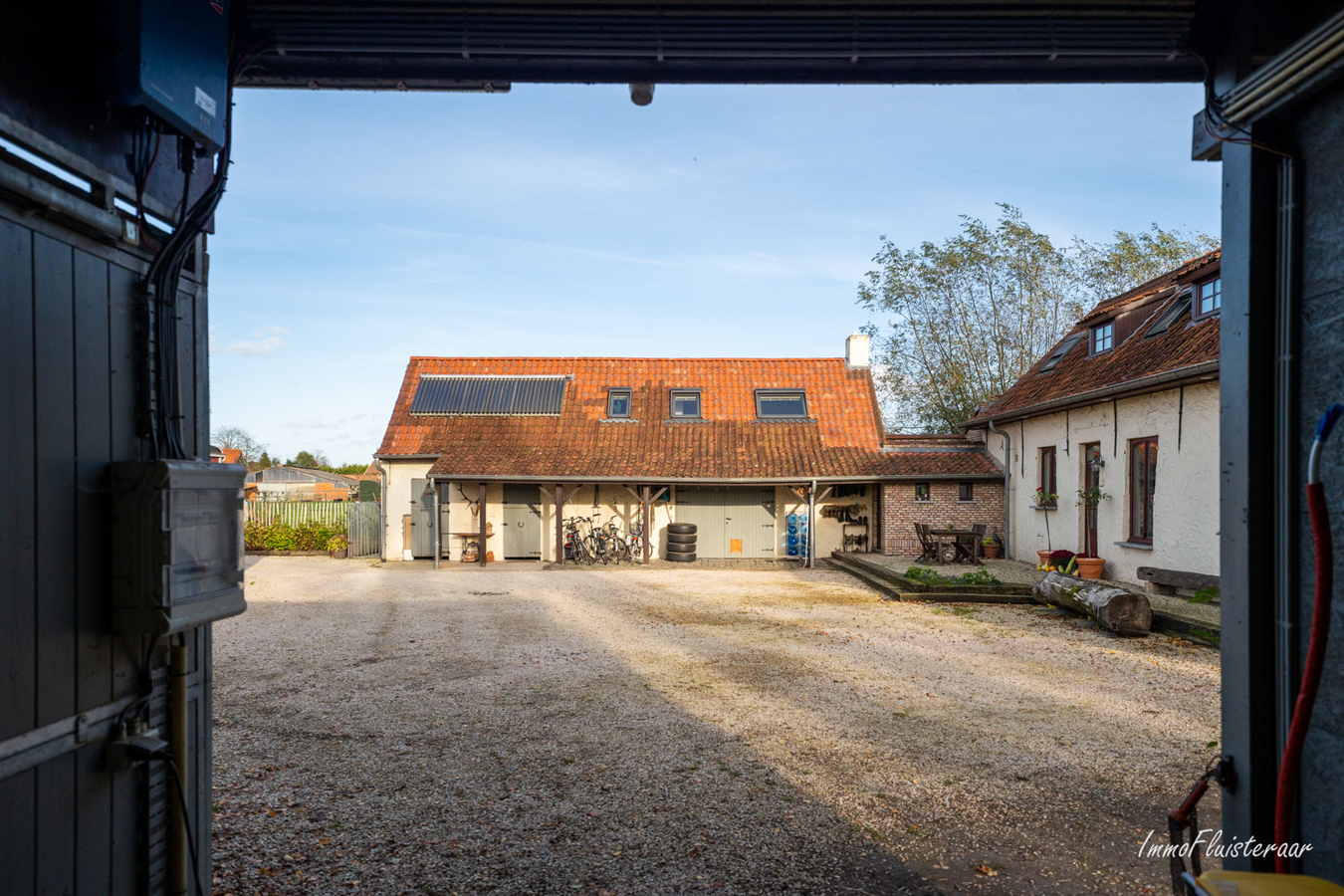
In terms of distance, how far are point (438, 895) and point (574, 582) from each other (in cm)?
1175

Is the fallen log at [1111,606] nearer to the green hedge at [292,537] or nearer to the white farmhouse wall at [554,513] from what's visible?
the white farmhouse wall at [554,513]

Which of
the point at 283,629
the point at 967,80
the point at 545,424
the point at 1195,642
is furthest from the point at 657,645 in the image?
the point at 545,424

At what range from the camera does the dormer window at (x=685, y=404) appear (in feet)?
67.9

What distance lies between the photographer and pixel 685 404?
68.7 feet

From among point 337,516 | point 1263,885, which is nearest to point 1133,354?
point 1263,885

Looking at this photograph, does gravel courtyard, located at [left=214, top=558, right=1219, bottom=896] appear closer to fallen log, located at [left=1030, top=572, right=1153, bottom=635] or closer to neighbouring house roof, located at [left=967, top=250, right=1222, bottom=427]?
fallen log, located at [left=1030, top=572, right=1153, bottom=635]

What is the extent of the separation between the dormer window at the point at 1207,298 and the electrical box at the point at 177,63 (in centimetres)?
1312

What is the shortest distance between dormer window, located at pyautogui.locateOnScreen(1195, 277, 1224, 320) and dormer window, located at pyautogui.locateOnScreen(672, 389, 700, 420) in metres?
11.3

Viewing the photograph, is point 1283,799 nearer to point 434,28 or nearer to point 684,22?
point 684,22

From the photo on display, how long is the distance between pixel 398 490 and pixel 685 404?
7445 millimetres

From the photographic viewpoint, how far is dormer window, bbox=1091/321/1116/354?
1512cm

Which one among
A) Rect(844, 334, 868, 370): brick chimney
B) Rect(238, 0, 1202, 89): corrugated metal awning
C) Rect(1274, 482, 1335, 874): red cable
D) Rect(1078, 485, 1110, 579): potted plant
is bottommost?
Rect(1078, 485, 1110, 579): potted plant

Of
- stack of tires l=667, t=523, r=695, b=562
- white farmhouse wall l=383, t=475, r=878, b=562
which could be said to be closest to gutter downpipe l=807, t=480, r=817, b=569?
white farmhouse wall l=383, t=475, r=878, b=562

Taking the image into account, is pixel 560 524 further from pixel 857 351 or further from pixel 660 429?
pixel 857 351
